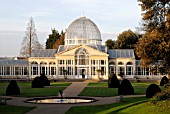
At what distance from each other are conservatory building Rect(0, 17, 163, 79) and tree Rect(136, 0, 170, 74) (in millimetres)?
48719

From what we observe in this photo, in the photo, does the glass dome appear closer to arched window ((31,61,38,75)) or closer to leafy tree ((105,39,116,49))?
arched window ((31,61,38,75))

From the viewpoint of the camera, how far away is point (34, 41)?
85812 mm

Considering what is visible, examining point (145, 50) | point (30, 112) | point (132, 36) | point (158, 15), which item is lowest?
point (30, 112)

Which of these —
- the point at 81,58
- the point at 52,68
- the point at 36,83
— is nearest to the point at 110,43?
the point at 81,58

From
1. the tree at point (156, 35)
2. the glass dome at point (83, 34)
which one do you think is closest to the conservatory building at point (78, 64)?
the glass dome at point (83, 34)

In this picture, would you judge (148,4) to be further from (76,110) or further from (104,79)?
(104,79)

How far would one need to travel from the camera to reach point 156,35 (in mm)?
18578

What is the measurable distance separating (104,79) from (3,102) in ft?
130

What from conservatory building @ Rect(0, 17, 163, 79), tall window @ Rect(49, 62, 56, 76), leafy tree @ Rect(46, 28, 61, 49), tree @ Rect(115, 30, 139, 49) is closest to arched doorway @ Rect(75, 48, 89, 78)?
conservatory building @ Rect(0, 17, 163, 79)

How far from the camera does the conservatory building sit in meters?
70.0

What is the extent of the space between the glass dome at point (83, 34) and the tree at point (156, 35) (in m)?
54.7

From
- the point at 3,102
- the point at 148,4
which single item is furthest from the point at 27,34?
the point at 148,4

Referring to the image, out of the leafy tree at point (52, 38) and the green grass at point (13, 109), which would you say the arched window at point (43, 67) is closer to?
the leafy tree at point (52, 38)

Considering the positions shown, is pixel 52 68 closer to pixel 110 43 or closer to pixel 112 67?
pixel 112 67
